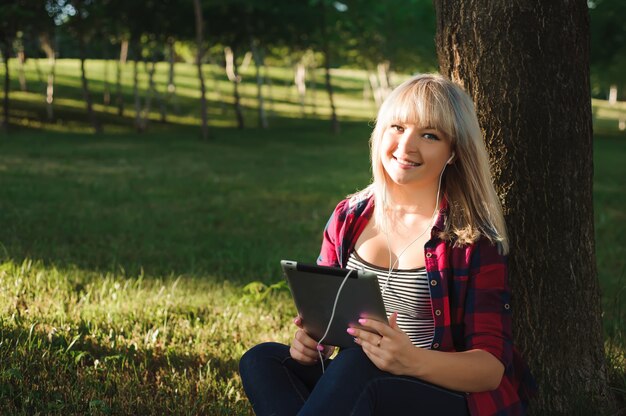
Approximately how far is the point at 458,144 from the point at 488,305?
1.86 ft

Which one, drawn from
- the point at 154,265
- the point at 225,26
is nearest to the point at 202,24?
the point at 225,26

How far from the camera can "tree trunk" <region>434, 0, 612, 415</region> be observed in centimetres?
332

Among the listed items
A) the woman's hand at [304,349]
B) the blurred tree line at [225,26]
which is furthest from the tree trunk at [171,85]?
the woman's hand at [304,349]

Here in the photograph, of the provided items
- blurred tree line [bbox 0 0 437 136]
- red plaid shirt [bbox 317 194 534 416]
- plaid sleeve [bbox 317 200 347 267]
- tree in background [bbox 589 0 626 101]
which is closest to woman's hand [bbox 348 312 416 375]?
red plaid shirt [bbox 317 194 534 416]

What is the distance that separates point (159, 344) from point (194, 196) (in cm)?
867

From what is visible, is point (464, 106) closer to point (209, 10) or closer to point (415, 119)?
point (415, 119)

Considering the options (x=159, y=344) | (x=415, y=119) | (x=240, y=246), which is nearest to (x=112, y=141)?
(x=240, y=246)

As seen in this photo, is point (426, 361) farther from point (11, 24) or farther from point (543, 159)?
point (11, 24)

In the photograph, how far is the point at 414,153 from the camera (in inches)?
113

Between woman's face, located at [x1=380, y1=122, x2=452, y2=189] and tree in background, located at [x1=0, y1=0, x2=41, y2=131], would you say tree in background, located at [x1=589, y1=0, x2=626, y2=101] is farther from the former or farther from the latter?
woman's face, located at [x1=380, y1=122, x2=452, y2=189]

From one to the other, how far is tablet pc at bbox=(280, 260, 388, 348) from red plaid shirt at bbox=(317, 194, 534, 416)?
288mm

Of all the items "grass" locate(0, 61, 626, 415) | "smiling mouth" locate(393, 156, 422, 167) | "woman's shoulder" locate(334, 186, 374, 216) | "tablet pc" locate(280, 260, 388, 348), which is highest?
"smiling mouth" locate(393, 156, 422, 167)

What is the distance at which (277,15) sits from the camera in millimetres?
34812

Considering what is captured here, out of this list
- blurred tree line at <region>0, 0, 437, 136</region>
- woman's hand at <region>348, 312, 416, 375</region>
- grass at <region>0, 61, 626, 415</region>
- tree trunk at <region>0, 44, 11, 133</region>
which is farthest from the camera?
blurred tree line at <region>0, 0, 437, 136</region>
